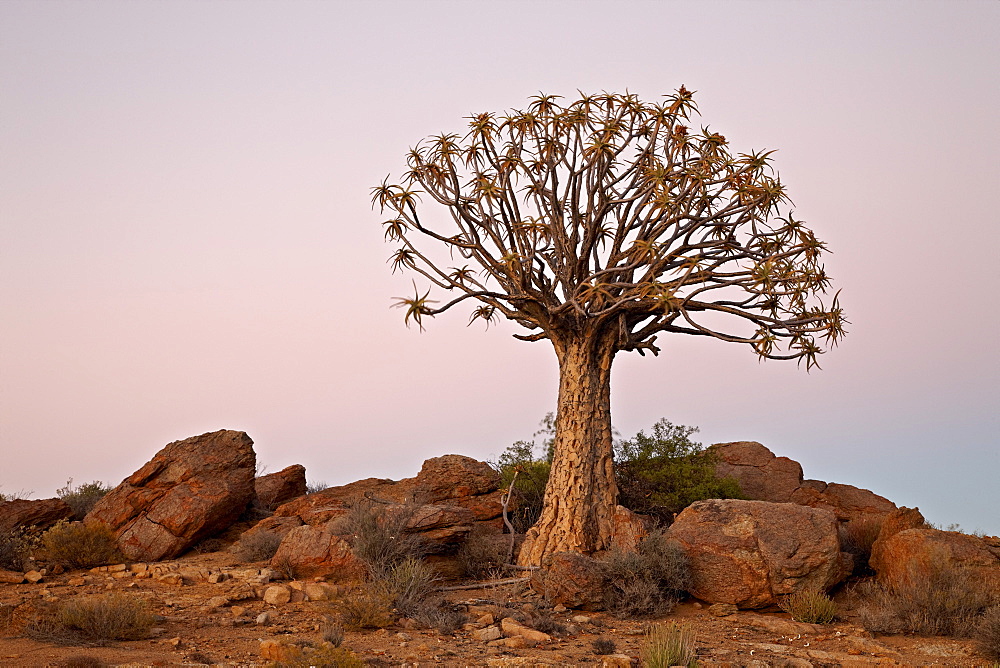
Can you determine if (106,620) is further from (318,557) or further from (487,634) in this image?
(487,634)

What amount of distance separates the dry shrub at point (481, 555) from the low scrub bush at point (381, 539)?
3.34 ft

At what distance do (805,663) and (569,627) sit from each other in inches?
108

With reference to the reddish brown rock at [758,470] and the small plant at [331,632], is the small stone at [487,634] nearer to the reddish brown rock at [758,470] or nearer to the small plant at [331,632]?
the small plant at [331,632]

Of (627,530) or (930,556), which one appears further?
(627,530)

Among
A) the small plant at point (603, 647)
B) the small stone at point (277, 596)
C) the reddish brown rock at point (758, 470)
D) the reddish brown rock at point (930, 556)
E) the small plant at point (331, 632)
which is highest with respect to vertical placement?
the reddish brown rock at point (758, 470)

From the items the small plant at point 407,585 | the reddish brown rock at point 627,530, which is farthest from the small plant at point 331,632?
the reddish brown rock at point 627,530

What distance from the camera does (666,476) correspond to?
1636cm

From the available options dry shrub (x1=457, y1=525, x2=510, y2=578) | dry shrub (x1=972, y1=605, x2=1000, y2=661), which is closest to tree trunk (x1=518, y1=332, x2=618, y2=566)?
dry shrub (x1=457, y1=525, x2=510, y2=578)

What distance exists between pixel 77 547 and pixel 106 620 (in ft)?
17.1

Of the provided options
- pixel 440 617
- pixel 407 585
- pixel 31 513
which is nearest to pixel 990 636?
pixel 440 617

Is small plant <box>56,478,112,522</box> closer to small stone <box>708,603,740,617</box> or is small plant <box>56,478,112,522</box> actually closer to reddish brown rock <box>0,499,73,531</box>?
reddish brown rock <box>0,499,73,531</box>

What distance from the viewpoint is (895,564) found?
474 inches

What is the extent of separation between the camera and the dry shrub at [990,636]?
9328 mm

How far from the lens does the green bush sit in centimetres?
1594
